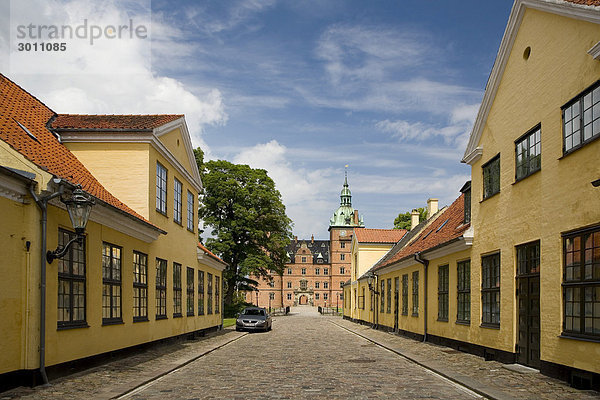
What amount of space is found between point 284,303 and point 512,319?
346ft

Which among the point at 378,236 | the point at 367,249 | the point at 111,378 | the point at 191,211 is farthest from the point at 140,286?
the point at 378,236

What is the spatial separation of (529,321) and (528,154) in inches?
146

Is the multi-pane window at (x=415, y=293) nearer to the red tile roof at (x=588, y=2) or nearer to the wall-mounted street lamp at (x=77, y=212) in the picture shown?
the red tile roof at (x=588, y=2)

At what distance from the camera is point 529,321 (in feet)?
43.3

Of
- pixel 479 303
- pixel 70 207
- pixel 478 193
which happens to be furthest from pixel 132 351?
pixel 478 193

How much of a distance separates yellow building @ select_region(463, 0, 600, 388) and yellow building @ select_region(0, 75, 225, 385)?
9149 mm

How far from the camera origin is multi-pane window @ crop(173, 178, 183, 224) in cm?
2147

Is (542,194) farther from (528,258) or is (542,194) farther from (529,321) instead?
(529,321)

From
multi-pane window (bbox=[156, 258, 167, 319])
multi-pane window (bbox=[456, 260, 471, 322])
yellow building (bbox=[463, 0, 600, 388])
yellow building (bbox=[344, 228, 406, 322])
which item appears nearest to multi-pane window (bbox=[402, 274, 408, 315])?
multi-pane window (bbox=[456, 260, 471, 322])

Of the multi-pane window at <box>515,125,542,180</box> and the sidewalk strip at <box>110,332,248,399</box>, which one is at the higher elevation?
the multi-pane window at <box>515,125,542,180</box>

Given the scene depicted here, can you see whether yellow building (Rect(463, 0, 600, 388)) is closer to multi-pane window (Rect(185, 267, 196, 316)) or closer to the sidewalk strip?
the sidewalk strip

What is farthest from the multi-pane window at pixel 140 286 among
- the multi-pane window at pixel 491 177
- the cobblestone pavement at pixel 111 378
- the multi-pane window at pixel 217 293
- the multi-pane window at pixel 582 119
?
the multi-pane window at pixel 217 293

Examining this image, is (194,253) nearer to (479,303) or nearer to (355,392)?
(479,303)

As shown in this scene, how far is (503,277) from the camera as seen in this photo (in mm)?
14766
